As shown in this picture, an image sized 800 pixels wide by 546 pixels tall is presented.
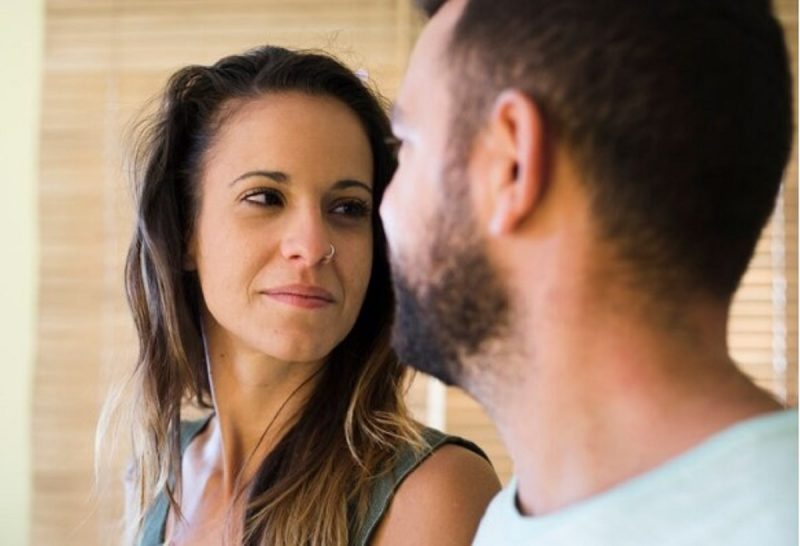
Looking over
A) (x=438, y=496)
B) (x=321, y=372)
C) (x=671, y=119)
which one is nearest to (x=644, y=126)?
(x=671, y=119)

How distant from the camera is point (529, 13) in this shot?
2.55 ft

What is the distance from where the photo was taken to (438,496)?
135 cm

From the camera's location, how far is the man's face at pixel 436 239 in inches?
31.2

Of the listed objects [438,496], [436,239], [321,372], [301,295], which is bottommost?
[438,496]

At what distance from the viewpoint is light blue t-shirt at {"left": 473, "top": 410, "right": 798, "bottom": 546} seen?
2.19ft

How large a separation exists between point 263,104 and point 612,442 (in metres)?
0.89

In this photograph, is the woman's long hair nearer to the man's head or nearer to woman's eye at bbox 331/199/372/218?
woman's eye at bbox 331/199/372/218

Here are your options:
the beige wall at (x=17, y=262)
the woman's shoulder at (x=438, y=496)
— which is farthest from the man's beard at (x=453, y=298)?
the beige wall at (x=17, y=262)

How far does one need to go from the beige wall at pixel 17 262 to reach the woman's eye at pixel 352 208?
1.58m

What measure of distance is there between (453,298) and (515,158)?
11 centimetres

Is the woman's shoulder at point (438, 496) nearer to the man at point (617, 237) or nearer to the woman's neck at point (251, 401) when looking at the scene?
the woman's neck at point (251, 401)

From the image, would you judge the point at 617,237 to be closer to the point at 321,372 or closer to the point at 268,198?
the point at 268,198

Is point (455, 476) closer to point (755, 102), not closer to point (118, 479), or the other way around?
point (755, 102)

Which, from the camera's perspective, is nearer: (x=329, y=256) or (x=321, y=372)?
(x=329, y=256)
